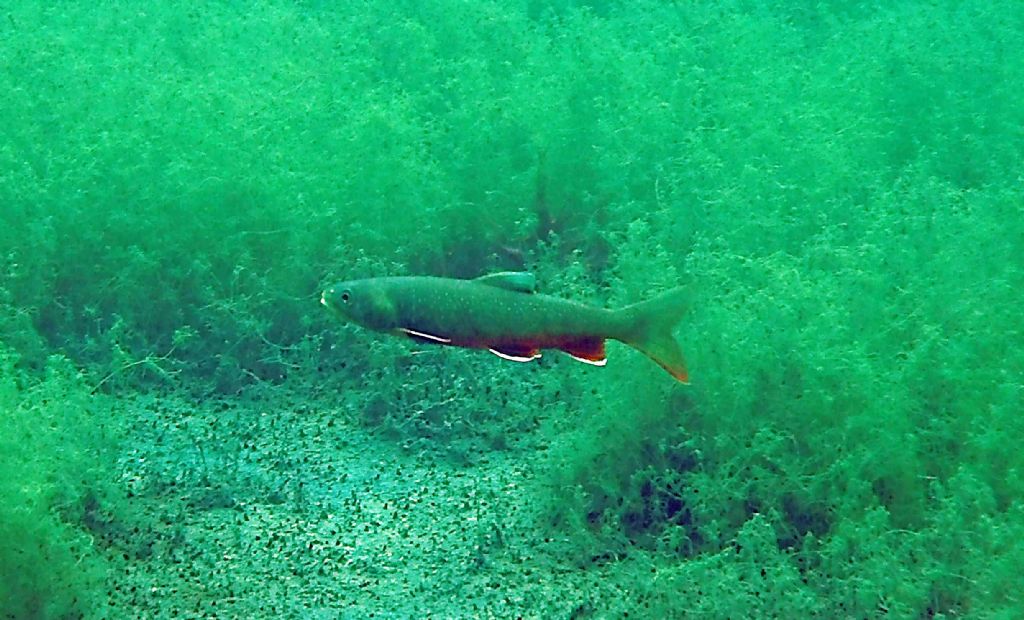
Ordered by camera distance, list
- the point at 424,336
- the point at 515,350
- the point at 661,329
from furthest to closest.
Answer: the point at 661,329 < the point at 515,350 < the point at 424,336

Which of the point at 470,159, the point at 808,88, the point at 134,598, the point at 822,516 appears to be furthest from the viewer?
the point at 808,88

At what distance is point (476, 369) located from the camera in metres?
8.41

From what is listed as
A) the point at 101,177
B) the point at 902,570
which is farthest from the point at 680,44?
the point at 902,570

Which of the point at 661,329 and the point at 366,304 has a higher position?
the point at 366,304

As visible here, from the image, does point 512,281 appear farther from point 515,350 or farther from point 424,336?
point 424,336

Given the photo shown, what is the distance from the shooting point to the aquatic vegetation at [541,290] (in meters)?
5.56

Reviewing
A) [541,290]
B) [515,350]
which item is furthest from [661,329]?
[541,290]

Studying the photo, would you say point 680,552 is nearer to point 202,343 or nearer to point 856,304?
point 856,304

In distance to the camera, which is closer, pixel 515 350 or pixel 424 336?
pixel 424 336

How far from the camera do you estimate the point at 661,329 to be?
4547 mm

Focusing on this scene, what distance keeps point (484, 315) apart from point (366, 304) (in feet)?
1.66

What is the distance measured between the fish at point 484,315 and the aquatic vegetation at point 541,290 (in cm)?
165

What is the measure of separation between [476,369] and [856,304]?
314 centimetres

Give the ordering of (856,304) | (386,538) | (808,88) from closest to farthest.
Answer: (386,538) → (856,304) → (808,88)
